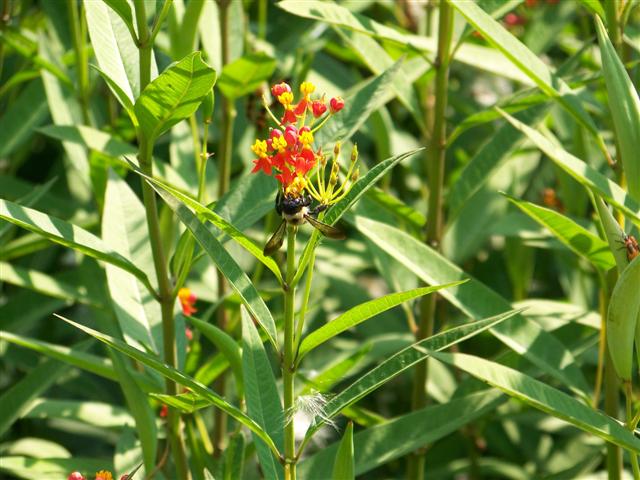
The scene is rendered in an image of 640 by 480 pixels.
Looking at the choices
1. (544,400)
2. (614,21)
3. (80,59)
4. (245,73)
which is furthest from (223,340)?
(80,59)

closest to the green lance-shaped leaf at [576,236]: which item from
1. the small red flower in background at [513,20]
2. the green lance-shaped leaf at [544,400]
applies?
the green lance-shaped leaf at [544,400]

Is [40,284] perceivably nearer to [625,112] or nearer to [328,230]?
[328,230]

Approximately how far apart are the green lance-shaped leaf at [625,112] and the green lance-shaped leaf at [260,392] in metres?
0.53

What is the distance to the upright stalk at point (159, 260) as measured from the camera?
1340 millimetres

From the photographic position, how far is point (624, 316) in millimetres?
1303

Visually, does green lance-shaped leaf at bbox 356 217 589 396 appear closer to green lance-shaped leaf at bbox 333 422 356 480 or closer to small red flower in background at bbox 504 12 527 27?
green lance-shaped leaf at bbox 333 422 356 480

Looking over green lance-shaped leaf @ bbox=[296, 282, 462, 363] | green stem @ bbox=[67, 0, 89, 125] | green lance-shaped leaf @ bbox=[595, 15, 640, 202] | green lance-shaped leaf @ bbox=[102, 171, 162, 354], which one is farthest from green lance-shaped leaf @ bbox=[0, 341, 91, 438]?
green lance-shaped leaf @ bbox=[595, 15, 640, 202]

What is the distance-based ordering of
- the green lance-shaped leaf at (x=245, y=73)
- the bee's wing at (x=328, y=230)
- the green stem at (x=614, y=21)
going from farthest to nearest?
the green lance-shaped leaf at (x=245, y=73), the green stem at (x=614, y=21), the bee's wing at (x=328, y=230)

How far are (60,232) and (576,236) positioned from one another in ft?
2.37

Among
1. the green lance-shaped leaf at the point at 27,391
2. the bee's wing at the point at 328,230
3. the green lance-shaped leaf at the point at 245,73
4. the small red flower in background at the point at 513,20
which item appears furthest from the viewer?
the small red flower in background at the point at 513,20

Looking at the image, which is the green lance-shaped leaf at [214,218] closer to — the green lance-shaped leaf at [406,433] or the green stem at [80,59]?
the green lance-shaped leaf at [406,433]

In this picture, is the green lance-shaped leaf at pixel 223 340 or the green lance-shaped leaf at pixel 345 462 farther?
the green lance-shaped leaf at pixel 223 340

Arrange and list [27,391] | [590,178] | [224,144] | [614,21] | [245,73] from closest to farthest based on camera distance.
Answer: [590,178]
[614,21]
[27,391]
[245,73]
[224,144]

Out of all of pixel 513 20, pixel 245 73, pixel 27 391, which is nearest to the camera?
pixel 27 391
